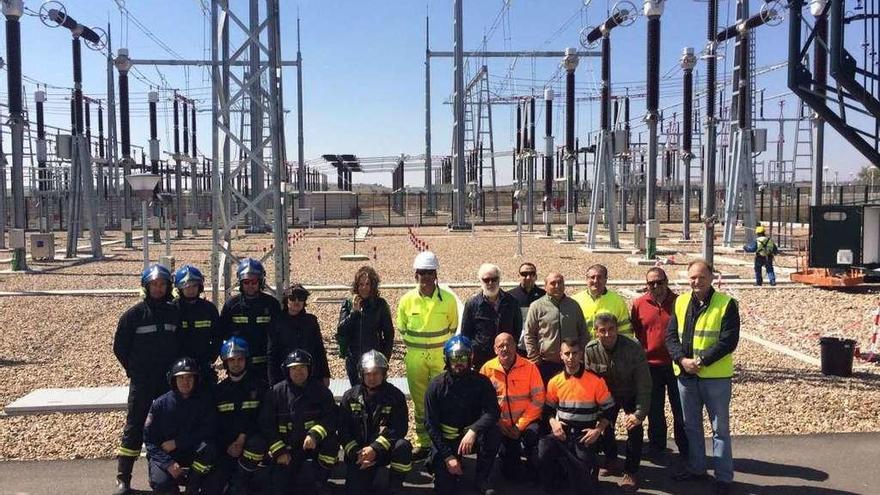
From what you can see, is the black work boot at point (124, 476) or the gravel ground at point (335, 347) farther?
the gravel ground at point (335, 347)

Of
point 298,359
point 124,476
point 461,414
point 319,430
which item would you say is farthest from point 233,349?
point 461,414

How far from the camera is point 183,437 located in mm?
5316

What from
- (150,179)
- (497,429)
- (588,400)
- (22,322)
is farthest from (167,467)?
(22,322)

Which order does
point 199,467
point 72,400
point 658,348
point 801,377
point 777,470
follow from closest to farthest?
1. point 199,467
2. point 777,470
3. point 658,348
4. point 72,400
5. point 801,377

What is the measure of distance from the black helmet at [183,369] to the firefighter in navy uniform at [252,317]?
Answer: 633mm

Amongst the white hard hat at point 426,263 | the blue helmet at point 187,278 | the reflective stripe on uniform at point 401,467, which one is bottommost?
the reflective stripe on uniform at point 401,467

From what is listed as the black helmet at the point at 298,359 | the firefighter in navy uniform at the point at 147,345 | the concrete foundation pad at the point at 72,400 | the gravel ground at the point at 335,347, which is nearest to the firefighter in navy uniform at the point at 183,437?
the firefighter in navy uniform at the point at 147,345

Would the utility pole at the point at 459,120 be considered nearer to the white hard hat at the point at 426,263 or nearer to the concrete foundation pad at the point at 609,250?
the concrete foundation pad at the point at 609,250

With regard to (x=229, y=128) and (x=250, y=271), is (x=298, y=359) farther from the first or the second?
(x=229, y=128)

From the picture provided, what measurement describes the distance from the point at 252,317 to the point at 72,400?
9.72ft

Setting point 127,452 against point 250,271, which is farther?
point 250,271

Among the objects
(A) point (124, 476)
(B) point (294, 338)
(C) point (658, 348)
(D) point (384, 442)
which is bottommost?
(A) point (124, 476)

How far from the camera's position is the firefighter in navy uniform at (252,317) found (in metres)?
6.07

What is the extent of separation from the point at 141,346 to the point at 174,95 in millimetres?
42408
